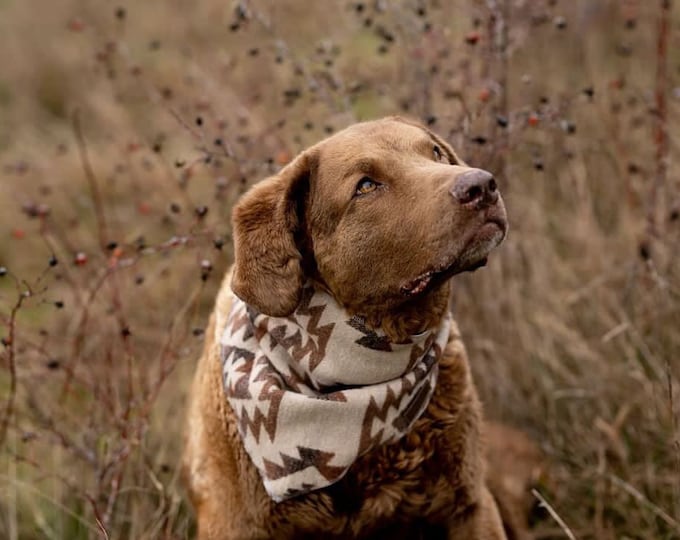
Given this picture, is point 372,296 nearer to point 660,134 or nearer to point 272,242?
point 272,242

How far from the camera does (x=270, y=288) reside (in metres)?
2.74

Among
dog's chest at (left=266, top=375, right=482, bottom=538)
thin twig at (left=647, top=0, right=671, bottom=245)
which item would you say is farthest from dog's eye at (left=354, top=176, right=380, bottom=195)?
thin twig at (left=647, top=0, right=671, bottom=245)

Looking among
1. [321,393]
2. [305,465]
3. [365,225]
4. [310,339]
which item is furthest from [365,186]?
[305,465]

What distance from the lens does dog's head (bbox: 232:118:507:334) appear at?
2572 mm

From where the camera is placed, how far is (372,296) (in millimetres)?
2812

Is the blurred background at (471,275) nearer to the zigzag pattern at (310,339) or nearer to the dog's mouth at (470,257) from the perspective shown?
the zigzag pattern at (310,339)

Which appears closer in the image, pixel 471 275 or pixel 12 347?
pixel 12 347

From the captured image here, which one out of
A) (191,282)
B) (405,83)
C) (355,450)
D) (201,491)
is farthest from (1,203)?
(355,450)

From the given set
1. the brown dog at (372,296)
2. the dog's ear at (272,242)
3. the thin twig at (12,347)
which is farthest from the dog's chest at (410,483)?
the thin twig at (12,347)

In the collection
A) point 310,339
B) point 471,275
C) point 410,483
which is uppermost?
point 310,339

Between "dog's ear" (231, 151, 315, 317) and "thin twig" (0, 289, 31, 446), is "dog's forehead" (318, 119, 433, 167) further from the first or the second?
"thin twig" (0, 289, 31, 446)

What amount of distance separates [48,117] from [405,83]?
5.69 meters

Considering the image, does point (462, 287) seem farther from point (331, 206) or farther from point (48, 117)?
point (48, 117)

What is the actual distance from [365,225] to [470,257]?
34 centimetres
